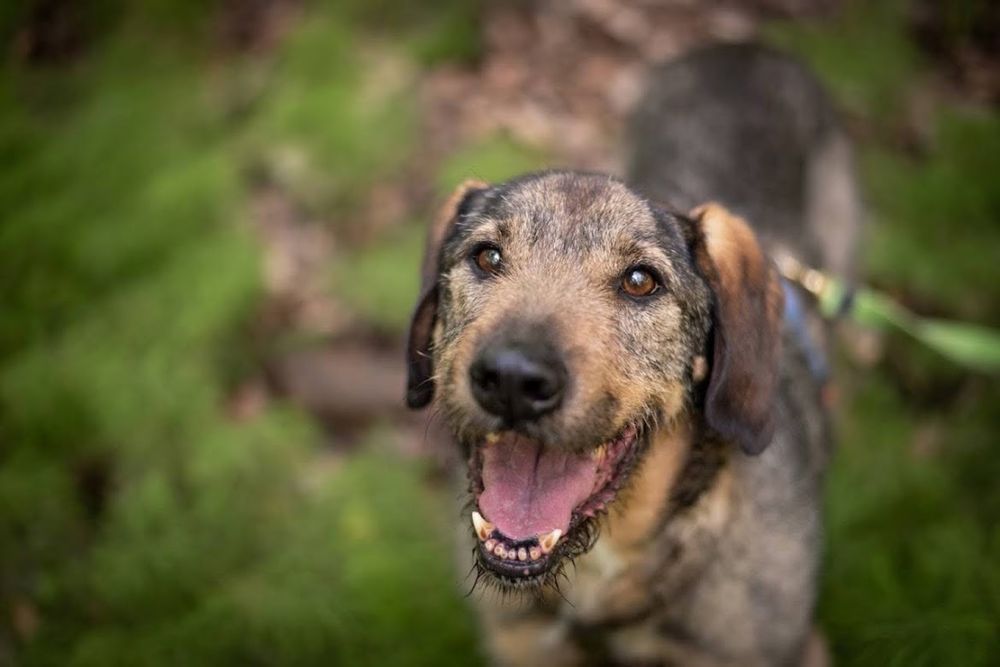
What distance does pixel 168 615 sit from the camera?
4.30m

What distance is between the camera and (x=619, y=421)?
2.50 m

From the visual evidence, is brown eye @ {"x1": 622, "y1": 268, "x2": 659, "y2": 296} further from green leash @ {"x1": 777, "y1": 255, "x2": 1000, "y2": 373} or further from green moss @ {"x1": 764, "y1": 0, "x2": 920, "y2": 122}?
green moss @ {"x1": 764, "y1": 0, "x2": 920, "y2": 122}

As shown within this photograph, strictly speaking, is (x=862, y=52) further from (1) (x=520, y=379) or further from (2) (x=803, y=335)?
(1) (x=520, y=379)

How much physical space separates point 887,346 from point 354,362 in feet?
10.9

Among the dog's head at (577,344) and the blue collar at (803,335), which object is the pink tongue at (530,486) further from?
the blue collar at (803,335)

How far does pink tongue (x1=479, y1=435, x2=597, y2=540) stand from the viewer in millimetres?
2564

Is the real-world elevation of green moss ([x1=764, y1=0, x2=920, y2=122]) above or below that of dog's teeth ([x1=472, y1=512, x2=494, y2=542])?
above

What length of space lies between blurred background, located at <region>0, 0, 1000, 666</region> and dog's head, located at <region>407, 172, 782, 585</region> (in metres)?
1.81

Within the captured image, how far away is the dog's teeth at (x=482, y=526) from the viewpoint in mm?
2561

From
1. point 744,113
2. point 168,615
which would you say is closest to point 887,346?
point 744,113

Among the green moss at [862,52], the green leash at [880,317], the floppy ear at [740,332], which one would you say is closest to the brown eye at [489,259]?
the floppy ear at [740,332]

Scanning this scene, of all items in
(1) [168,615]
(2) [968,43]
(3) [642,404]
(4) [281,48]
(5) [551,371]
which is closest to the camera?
(5) [551,371]

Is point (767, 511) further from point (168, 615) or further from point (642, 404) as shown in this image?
point (168, 615)

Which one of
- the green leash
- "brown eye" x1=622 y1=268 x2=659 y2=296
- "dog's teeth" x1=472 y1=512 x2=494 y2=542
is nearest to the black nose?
"dog's teeth" x1=472 y1=512 x2=494 y2=542
